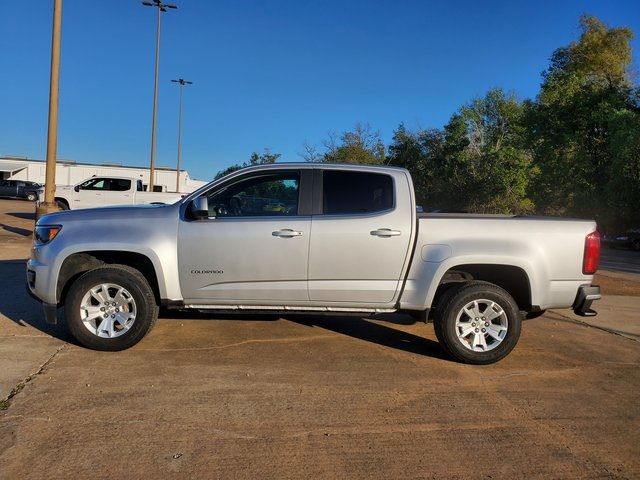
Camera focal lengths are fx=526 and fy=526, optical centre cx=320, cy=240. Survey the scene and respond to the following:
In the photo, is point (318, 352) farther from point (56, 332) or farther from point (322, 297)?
point (56, 332)

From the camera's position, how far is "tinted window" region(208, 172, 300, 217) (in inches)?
209

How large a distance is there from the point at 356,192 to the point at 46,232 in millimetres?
3137

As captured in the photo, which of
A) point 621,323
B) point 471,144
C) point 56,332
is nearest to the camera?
point 56,332

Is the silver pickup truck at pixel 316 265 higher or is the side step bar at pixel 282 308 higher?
the silver pickup truck at pixel 316 265

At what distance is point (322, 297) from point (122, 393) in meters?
2.00

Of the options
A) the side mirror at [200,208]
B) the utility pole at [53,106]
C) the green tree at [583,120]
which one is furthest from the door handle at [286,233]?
the green tree at [583,120]

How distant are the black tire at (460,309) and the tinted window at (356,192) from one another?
112 cm

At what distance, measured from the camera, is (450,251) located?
5094mm

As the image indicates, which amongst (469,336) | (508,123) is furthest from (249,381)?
(508,123)

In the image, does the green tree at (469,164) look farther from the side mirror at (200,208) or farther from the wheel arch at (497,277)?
the side mirror at (200,208)

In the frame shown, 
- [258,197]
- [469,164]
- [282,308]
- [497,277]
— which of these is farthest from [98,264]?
[469,164]

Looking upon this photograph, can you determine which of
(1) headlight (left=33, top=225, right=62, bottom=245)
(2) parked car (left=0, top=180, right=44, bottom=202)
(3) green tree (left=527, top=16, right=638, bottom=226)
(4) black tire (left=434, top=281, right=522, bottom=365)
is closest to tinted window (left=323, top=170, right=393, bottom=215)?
(4) black tire (left=434, top=281, right=522, bottom=365)

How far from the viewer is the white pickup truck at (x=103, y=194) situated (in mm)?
20109

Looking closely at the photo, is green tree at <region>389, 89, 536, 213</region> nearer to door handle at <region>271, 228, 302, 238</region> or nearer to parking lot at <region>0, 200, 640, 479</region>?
parking lot at <region>0, 200, 640, 479</region>
